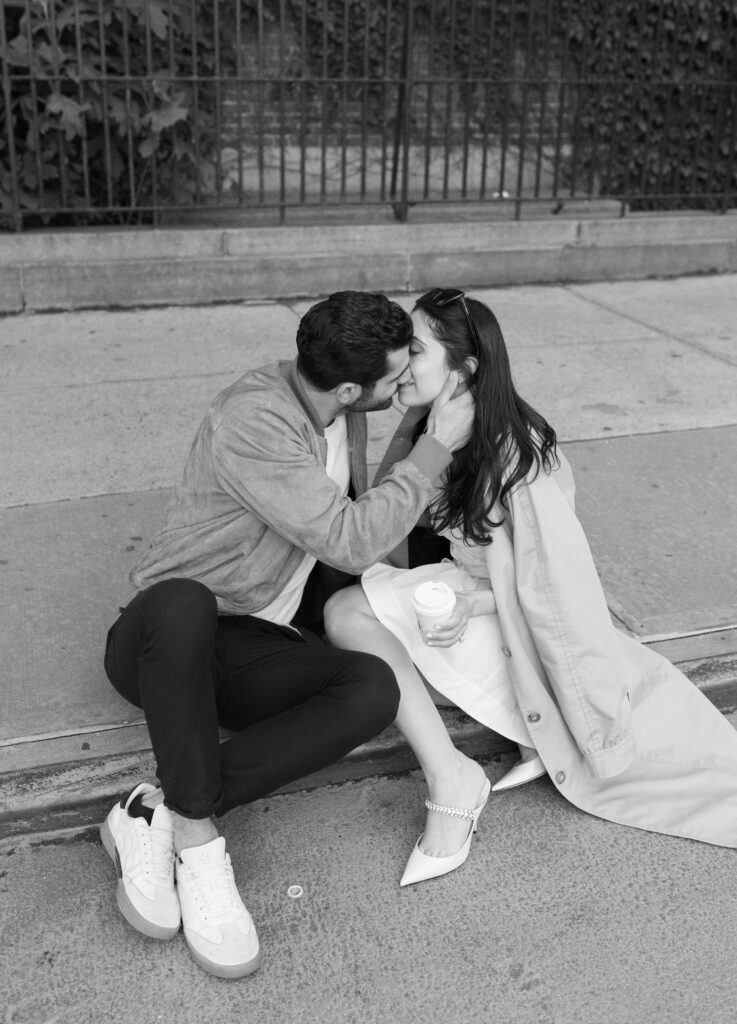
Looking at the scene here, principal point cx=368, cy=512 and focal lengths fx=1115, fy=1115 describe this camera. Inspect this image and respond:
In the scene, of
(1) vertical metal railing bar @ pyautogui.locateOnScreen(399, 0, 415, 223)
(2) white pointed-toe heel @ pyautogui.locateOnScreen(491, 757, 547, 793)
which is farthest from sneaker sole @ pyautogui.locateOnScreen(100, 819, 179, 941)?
(1) vertical metal railing bar @ pyautogui.locateOnScreen(399, 0, 415, 223)

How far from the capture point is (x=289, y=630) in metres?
2.77

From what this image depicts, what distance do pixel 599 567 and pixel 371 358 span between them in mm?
1422

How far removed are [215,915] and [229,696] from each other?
499 millimetres

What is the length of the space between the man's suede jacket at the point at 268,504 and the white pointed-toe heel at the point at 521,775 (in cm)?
67

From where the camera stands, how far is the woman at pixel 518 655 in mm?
2574

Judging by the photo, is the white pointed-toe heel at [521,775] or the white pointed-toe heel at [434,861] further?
the white pointed-toe heel at [521,775]

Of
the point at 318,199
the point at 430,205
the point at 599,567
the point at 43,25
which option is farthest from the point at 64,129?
the point at 599,567

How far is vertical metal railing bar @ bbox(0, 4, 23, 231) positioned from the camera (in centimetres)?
582

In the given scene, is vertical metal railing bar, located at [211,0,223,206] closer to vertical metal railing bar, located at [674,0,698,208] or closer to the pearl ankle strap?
vertical metal railing bar, located at [674,0,698,208]

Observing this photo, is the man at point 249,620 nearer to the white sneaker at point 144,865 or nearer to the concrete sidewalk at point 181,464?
the white sneaker at point 144,865

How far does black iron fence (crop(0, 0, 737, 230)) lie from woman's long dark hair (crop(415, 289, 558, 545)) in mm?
4035

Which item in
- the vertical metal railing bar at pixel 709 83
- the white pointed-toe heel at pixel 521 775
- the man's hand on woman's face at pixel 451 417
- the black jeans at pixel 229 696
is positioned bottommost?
the white pointed-toe heel at pixel 521 775

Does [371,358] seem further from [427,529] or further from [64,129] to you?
[64,129]

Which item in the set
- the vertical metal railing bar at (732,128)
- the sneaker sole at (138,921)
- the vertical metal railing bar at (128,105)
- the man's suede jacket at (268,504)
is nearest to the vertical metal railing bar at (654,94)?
the vertical metal railing bar at (732,128)
